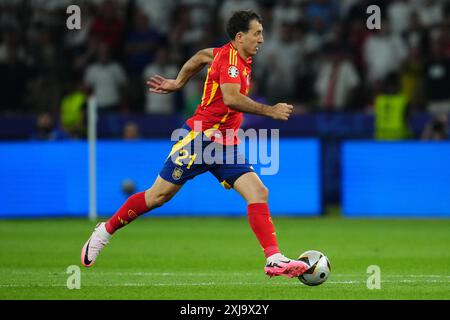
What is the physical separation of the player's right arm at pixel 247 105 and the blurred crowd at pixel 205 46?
9777 mm

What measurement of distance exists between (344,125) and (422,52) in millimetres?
2149

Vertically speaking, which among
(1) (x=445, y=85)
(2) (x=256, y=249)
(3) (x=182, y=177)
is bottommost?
(2) (x=256, y=249)

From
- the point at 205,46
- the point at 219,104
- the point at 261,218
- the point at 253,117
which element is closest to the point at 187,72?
the point at 219,104

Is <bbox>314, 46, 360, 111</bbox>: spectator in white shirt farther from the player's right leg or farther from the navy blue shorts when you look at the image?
the navy blue shorts

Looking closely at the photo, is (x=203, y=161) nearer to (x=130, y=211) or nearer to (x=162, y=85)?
(x=130, y=211)

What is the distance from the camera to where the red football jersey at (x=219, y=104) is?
9.12 metres

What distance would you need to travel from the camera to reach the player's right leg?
9406 millimetres

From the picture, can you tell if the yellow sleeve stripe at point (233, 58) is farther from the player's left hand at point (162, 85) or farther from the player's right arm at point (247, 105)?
the player's left hand at point (162, 85)

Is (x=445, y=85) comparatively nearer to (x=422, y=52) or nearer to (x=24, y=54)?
(x=422, y=52)

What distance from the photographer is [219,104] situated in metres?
9.30

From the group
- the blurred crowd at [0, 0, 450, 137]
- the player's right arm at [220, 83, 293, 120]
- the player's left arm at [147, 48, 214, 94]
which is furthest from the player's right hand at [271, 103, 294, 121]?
the blurred crowd at [0, 0, 450, 137]

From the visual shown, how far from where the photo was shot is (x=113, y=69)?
19.5m

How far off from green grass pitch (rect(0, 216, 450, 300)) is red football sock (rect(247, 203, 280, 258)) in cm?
37
